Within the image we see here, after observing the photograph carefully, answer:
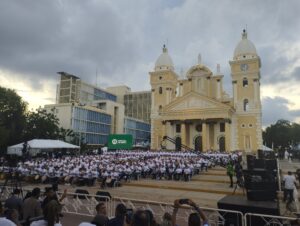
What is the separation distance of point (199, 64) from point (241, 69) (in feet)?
26.5

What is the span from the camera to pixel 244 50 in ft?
156

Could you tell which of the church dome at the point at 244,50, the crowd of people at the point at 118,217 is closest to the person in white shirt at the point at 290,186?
the crowd of people at the point at 118,217

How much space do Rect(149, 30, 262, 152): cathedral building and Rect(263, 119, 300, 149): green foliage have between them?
78.8 feet

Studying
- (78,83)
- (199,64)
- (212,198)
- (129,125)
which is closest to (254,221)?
(212,198)

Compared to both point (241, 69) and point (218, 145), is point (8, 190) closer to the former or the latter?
point (218, 145)

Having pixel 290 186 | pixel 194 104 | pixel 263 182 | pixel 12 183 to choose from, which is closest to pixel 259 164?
pixel 263 182

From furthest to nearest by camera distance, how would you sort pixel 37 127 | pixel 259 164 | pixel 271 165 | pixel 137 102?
pixel 137 102
pixel 37 127
pixel 259 164
pixel 271 165

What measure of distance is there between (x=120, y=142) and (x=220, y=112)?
665 inches

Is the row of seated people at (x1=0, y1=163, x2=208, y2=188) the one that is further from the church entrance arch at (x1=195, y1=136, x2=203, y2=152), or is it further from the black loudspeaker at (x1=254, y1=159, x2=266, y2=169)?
the church entrance arch at (x1=195, y1=136, x2=203, y2=152)

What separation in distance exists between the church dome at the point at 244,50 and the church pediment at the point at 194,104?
10.5m

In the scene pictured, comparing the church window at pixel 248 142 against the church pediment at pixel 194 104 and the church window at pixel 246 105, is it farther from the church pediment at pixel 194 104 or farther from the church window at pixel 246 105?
the church pediment at pixel 194 104

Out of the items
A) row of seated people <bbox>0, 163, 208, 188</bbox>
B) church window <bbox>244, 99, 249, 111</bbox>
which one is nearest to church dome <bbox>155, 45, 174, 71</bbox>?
church window <bbox>244, 99, 249, 111</bbox>

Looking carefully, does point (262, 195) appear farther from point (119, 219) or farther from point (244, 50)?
point (244, 50)

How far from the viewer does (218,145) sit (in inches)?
1802
